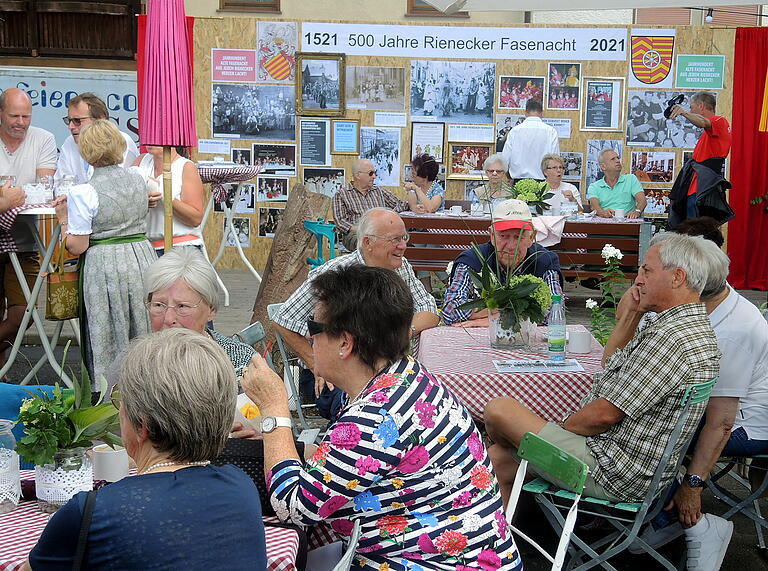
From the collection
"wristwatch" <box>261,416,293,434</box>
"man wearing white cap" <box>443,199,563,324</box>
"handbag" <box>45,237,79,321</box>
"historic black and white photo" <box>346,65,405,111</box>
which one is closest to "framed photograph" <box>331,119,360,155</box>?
"historic black and white photo" <box>346,65,405,111</box>

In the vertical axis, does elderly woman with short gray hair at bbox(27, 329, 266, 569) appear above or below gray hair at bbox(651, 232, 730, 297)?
below

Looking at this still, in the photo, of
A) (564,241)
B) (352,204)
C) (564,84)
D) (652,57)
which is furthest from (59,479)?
(652,57)

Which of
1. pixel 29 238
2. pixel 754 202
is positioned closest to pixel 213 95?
pixel 29 238

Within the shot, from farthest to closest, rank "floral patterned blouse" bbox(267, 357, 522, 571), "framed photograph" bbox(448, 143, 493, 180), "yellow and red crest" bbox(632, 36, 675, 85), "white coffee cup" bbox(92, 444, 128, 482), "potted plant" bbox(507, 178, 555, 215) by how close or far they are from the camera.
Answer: "framed photograph" bbox(448, 143, 493, 180) → "yellow and red crest" bbox(632, 36, 675, 85) → "potted plant" bbox(507, 178, 555, 215) → "white coffee cup" bbox(92, 444, 128, 482) → "floral patterned blouse" bbox(267, 357, 522, 571)

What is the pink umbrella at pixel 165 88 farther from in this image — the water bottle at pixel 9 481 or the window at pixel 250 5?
the window at pixel 250 5

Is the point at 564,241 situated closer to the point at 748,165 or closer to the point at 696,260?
the point at 748,165

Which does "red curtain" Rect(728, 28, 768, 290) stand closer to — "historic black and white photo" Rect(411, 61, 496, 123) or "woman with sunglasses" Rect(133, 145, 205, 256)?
"historic black and white photo" Rect(411, 61, 496, 123)

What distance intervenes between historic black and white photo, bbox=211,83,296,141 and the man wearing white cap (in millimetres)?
7466

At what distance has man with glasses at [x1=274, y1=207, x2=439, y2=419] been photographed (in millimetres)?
4627

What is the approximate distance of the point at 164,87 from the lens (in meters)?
4.98

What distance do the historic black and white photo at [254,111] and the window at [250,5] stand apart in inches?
65.0

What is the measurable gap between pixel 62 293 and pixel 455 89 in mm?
7889

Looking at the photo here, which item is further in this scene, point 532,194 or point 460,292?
point 532,194

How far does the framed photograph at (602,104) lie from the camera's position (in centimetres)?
1236
